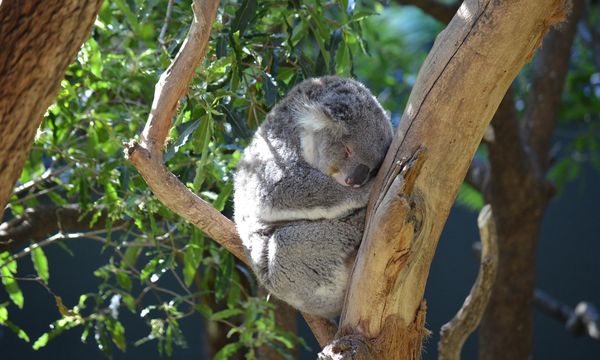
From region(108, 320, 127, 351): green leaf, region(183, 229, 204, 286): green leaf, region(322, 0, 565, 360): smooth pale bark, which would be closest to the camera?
region(322, 0, 565, 360): smooth pale bark

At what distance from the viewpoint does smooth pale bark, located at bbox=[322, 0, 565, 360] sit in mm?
2066

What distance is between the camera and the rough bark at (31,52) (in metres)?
1.64

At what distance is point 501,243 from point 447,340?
187 cm

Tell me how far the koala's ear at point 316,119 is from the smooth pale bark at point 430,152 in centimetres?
31

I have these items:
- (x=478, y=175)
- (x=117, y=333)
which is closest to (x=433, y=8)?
(x=478, y=175)

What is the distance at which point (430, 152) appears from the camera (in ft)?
7.00

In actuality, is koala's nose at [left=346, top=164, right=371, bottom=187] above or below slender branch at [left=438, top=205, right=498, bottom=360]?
above

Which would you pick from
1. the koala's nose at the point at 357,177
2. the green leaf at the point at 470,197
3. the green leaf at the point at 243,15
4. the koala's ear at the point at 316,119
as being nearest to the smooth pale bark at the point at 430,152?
the koala's nose at the point at 357,177

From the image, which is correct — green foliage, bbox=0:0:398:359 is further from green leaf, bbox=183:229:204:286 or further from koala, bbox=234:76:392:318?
koala, bbox=234:76:392:318

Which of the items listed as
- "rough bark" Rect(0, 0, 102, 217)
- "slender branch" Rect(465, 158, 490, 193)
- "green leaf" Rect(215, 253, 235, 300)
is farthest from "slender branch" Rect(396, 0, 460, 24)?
"rough bark" Rect(0, 0, 102, 217)

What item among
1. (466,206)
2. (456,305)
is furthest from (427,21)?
(456,305)

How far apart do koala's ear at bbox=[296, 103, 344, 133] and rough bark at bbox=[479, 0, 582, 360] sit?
7.95 ft

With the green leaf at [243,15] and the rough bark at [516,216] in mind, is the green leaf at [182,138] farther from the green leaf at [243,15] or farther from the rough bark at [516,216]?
the rough bark at [516,216]

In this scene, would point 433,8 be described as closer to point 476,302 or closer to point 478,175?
point 478,175
